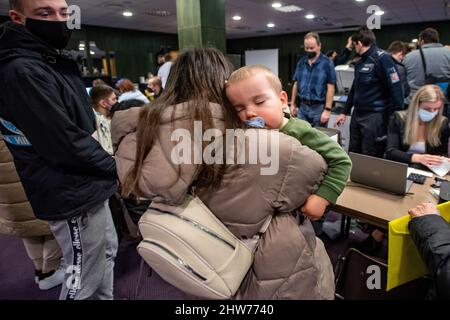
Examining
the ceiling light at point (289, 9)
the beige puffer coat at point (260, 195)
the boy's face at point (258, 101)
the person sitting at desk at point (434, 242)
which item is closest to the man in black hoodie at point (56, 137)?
the beige puffer coat at point (260, 195)

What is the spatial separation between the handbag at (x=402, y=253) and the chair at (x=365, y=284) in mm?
167

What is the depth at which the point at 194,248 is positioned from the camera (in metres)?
0.80

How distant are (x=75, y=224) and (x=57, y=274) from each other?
105 cm

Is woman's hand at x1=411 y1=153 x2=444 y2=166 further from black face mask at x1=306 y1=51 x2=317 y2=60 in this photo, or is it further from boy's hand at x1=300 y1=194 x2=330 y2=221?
black face mask at x1=306 y1=51 x2=317 y2=60

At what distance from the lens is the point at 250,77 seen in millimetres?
927

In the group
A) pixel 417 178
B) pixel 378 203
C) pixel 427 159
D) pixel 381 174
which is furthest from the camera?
pixel 427 159

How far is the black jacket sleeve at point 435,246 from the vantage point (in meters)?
1.03

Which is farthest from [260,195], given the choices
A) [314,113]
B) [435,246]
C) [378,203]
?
[314,113]

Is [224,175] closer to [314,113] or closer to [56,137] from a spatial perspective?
[56,137]

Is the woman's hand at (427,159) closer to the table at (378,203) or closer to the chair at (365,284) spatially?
the table at (378,203)

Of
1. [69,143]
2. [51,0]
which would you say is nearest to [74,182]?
[69,143]

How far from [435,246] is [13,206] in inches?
82.2

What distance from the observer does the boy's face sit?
36.2 inches

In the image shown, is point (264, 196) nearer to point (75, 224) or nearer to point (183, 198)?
point (183, 198)
